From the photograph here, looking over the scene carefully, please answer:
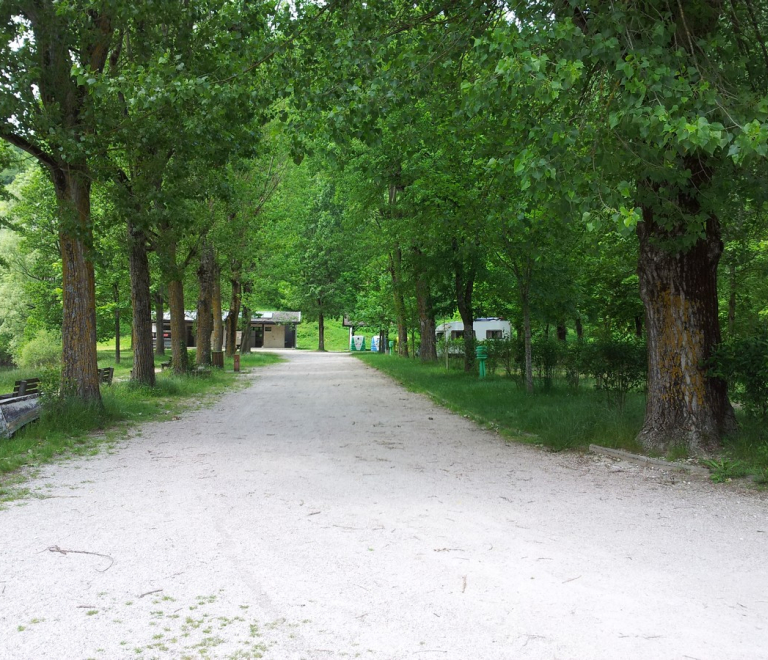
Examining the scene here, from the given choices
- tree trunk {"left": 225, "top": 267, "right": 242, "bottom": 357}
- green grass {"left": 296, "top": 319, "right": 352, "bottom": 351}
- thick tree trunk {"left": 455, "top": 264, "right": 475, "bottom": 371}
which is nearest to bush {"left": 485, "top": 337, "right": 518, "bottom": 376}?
thick tree trunk {"left": 455, "top": 264, "right": 475, "bottom": 371}

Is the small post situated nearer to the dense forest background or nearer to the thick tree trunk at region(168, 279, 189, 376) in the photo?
the dense forest background

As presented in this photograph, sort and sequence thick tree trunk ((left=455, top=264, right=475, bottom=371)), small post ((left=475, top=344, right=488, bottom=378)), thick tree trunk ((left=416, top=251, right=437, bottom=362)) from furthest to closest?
thick tree trunk ((left=416, top=251, right=437, bottom=362)) < thick tree trunk ((left=455, top=264, right=475, bottom=371)) < small post ((left=475, top=344, right=488, bottom=378))

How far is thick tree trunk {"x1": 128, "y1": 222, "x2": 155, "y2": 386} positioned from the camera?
53.8 feet

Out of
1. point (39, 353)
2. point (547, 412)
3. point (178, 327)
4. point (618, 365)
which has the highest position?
point (178, 327)

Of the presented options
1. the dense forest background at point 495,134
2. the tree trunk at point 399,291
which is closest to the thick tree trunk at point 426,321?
the tree trunk at point 399,291

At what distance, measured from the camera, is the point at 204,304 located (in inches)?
976

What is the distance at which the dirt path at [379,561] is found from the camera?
11.2 feet

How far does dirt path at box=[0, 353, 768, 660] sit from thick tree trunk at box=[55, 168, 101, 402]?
351cm

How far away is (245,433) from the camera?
1072 cm

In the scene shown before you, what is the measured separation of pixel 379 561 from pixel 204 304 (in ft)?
70.4

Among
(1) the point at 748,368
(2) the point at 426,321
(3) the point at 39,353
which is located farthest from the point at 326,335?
(1) the point at 748,368

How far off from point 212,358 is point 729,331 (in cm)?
2032

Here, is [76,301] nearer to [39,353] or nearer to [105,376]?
[105,376]

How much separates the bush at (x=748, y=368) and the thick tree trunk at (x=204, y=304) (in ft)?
60.3
